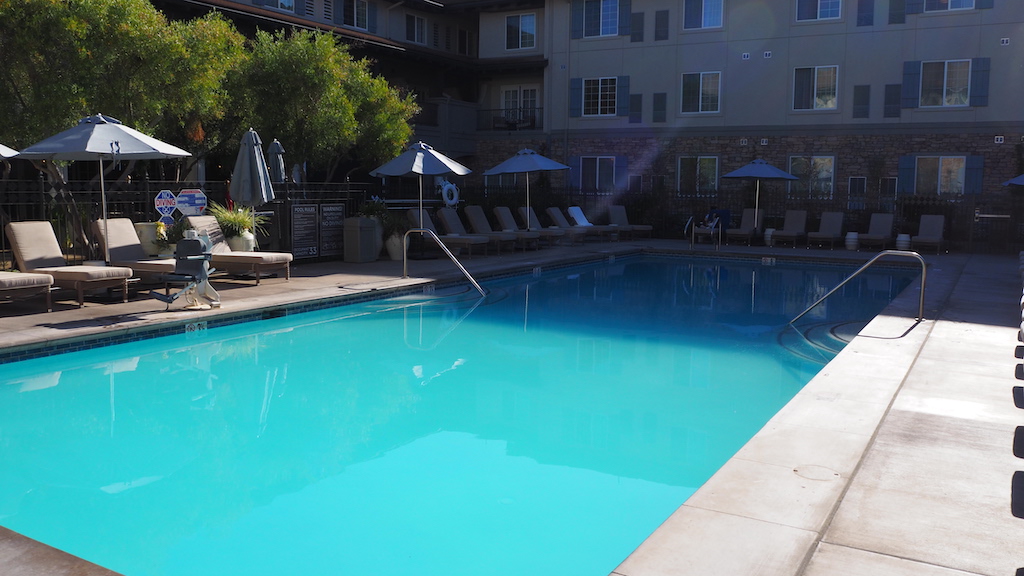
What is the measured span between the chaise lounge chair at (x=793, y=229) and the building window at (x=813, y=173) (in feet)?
7.59

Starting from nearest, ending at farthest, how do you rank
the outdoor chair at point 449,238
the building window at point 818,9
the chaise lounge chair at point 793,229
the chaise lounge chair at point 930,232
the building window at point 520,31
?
the outdoor chair at point 449,238 < the chaise lounge chair at point 930,232 < the chaise lounge chair at point 793,229 < the building window at point 818,9 < the building window at point 520,31

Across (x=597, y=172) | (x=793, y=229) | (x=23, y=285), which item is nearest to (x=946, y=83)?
(x=793, y=229)

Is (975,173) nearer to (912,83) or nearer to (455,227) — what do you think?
(912,83)

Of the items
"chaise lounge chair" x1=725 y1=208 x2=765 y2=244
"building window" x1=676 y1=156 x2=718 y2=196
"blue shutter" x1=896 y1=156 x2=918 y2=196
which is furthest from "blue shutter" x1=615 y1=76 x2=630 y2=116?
"blue shutter" x1=896 y1=156 x2=918 y2=196

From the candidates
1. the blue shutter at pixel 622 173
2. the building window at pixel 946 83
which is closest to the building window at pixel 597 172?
the blue shutter at pixel 622 173

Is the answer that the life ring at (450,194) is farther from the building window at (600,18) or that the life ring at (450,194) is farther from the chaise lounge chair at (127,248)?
the chaise lounge chair at (127,248)

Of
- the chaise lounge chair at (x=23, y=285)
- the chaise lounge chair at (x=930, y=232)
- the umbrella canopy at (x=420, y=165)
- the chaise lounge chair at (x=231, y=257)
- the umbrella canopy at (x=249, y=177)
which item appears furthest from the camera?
the chaise lounge chair at (x=930, y=232)

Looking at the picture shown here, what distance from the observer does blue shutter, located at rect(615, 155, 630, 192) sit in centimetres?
2580

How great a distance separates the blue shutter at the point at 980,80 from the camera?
69.2 ft

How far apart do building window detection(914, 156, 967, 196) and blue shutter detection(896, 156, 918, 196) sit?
0.14 m

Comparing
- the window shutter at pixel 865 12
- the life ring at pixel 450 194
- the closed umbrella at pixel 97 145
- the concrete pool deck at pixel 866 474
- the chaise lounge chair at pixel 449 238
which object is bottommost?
the concrete pool deck at pixel 866 474

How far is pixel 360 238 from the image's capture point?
1467cm

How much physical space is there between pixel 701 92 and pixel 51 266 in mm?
19325

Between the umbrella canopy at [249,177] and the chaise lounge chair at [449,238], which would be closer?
the umbrella canopy at [249,177]
